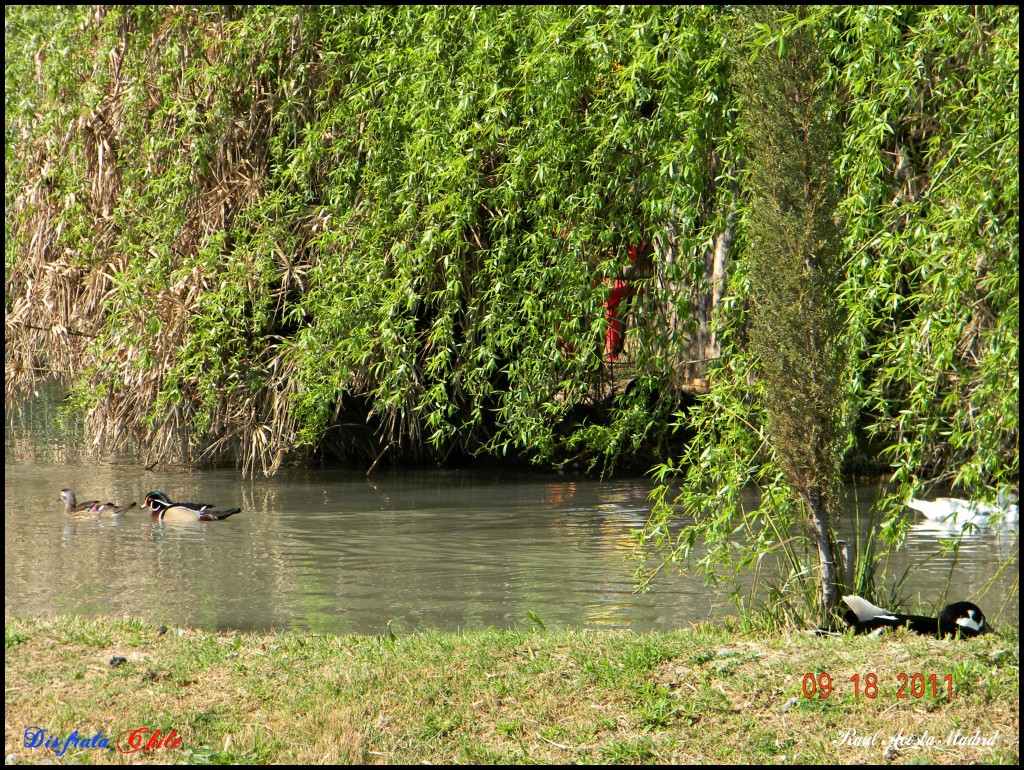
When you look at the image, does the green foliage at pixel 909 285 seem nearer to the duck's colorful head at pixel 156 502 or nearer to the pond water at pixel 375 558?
the pond water at pixel 375 558

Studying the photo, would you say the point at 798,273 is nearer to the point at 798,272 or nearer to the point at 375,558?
the point at 798,272

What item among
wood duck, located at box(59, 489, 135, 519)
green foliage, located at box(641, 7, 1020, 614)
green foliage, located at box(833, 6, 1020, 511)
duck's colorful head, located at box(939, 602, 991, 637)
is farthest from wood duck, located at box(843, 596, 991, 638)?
wood duck, located at box(59, 489, 135, 519)

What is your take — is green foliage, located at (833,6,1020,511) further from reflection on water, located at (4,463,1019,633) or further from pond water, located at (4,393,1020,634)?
pond water, located at (4,393,1020,634)

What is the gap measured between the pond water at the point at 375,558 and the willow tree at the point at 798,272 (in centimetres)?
135

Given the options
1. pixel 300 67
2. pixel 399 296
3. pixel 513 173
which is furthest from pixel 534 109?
pixel 300 67

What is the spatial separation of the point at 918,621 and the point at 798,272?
1.95 metres

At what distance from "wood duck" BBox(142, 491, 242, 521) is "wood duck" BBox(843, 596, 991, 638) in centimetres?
672

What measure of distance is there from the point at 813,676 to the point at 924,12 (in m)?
4.86

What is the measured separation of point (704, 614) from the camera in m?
7.40

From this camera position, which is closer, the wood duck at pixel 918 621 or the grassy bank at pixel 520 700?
the grassy bank at pixel 520 700

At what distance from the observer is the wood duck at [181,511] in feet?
35.3

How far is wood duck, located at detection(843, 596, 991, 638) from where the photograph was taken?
585cm

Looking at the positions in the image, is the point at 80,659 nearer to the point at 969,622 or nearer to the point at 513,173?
the point at 969,622

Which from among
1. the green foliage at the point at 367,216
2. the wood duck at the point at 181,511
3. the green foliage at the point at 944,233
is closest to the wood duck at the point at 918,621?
the green foliage at the point at 944,233
